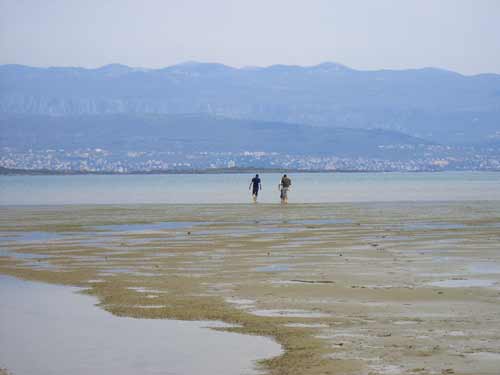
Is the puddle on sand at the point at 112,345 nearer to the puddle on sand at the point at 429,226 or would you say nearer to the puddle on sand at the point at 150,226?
the puddle on sand at the point at 429,226

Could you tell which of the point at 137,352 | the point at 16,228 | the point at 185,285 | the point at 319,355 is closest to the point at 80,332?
the point at 137,352

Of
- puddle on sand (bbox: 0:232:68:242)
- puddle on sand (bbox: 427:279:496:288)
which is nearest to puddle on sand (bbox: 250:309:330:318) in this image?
puddle on sand (bbox: 427:279:496:288)

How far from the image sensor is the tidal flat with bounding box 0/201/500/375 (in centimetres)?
1215

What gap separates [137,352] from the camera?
12453 mm

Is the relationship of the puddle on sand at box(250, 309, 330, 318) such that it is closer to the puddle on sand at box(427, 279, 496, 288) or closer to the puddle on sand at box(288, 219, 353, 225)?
the puddle on sand at box(427, 279, 496, 288)

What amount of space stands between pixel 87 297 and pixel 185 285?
6.44ft

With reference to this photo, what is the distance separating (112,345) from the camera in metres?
12.8

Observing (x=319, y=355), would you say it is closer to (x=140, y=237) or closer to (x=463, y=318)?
(x=463, y=318)

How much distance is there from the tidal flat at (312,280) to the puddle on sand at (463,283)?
2 centimetres

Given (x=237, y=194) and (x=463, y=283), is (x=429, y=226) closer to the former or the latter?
(x=463, y=283)

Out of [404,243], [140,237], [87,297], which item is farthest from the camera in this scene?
[140,237]

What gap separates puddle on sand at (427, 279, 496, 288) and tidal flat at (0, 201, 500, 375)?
0.02 meters

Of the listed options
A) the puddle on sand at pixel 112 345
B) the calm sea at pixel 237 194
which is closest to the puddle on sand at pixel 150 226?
the puddle on sand at pixel 112 345

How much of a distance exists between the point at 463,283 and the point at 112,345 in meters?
7.26
